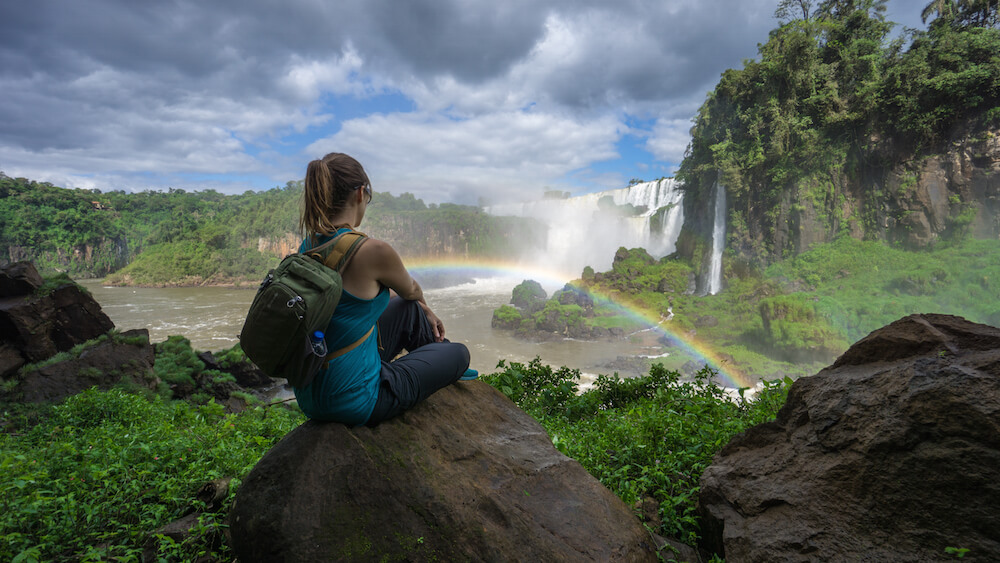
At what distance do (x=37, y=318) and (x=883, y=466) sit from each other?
1243 cm

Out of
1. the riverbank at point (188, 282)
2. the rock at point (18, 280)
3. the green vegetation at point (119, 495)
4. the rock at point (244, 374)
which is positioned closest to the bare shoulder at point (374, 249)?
the green vegetation at point (119, 495)

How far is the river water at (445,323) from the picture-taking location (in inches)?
1014

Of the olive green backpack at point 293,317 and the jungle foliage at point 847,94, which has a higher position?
the jungle foliage at point 847,94

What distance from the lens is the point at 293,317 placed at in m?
1.57

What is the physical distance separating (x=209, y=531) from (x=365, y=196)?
1727 mm

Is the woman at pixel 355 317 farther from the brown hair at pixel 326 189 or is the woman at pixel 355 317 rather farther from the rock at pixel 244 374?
the rock at pixel 244 374

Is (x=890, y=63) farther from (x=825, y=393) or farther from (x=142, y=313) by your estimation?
(x=142, y=313)

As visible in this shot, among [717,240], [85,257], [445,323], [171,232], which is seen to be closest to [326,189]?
[445,323]

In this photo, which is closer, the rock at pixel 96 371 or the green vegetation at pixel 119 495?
the green vegetation at pixel 119 495

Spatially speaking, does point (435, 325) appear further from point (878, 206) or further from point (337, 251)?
point (878, 206)

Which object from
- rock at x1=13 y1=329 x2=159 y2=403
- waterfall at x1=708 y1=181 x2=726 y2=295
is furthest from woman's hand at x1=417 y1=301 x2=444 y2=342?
waterfall at x1=708 y1=181 x2=726 y2=295

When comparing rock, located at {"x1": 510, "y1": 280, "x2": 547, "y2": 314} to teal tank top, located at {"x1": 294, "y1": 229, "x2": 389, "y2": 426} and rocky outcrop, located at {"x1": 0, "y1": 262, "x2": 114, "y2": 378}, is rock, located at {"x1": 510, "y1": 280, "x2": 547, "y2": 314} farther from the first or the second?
teal tank top, located at {"x1": 294, "y1": 229, "x2": 389, "y2": 426}

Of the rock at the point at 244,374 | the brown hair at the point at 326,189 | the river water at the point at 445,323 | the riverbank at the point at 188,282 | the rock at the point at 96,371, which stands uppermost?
the brown hair at the point at 326,189

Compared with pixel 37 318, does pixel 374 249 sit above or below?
above
